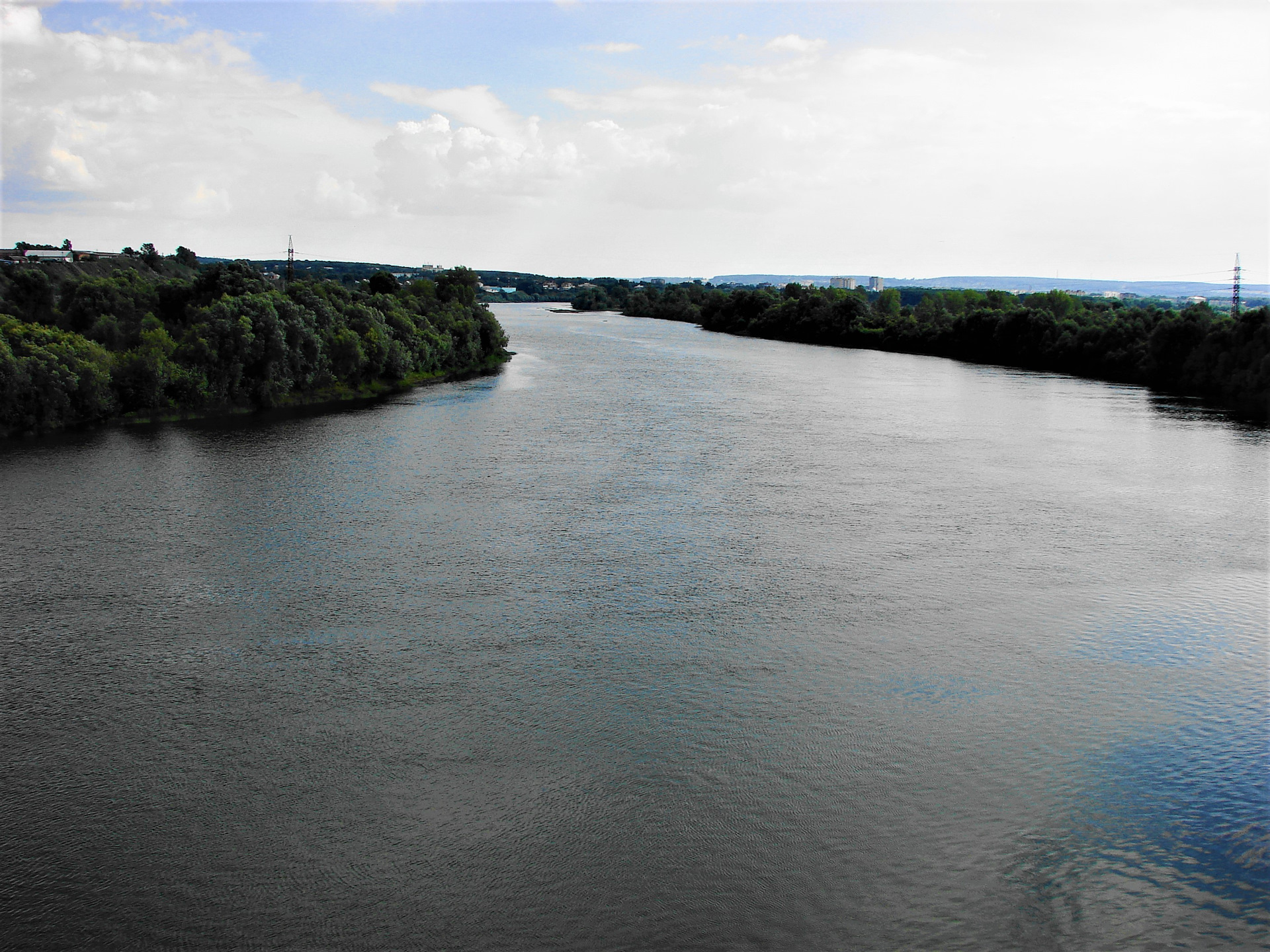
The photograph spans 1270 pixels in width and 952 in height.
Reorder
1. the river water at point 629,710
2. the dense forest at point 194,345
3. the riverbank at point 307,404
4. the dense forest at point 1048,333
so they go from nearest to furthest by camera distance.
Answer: the river water at point 629,710 < the dense forest at point 194,345 < the riverbank at point 307,404 < the dense forest at point 1048,333

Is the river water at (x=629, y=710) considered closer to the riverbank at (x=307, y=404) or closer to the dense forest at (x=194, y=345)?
the dense forest at (x=194, y=345)

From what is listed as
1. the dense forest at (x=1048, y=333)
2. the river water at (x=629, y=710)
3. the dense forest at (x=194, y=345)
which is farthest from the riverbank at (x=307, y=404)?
the dense forest at (x=1048, y=333)

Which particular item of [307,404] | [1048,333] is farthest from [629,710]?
[1048,333]

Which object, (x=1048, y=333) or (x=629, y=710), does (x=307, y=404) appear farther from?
(x=1048, y=333)

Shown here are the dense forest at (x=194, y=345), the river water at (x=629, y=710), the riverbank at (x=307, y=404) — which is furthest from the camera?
the riverbank at (x=307, y=404)

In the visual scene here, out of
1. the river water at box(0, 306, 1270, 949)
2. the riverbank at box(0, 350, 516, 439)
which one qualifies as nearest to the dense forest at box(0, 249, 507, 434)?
the riverbank at box(0, 350, 516, 439)

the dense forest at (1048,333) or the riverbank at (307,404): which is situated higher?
the dense forest at (1048,333)
